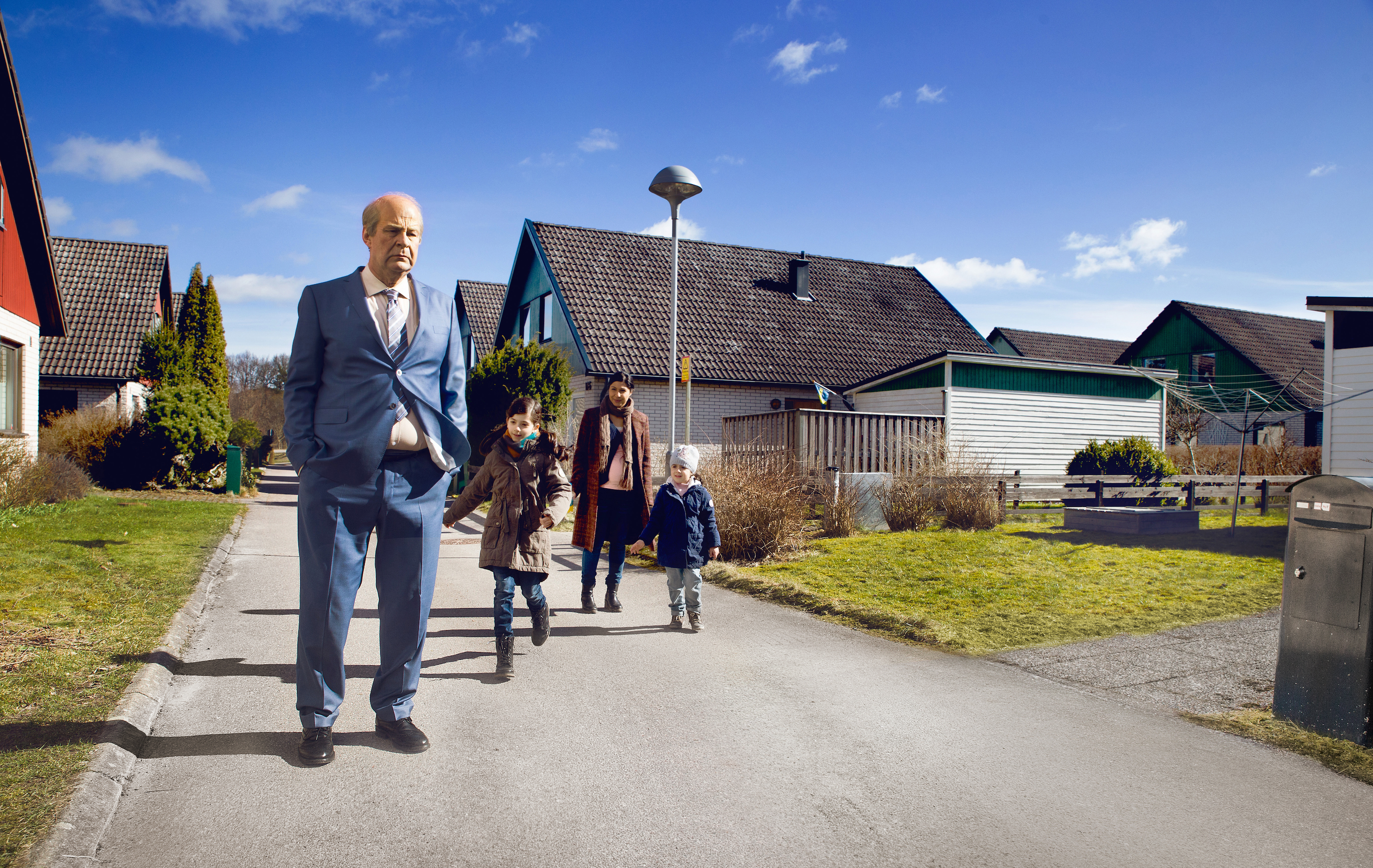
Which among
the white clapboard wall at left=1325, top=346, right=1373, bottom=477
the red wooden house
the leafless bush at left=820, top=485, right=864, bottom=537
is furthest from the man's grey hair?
the white clapboard wall at left=1325, top=346, right=1373, bottom=477

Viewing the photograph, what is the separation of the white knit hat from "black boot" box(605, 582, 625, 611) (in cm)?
125

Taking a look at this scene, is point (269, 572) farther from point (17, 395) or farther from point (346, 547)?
point (17, 395)

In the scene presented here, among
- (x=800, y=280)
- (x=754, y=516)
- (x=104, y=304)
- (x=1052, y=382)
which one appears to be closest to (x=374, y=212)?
(x=754, y=516)

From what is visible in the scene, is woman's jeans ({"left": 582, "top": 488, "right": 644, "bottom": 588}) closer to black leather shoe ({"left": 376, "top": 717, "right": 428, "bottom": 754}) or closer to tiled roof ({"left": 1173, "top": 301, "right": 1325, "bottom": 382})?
black leather shoe ({"left": 376, "top": 717, "right": 428, "bottom": 754})

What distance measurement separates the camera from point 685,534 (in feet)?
21.2

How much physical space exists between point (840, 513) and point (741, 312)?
1290cm

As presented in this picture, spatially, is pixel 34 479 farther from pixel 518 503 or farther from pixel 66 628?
pixel 518 503

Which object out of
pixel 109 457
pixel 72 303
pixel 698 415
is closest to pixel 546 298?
pixel 698 415

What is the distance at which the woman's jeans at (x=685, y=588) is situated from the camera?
6.54 metres

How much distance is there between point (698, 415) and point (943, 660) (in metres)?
16.1

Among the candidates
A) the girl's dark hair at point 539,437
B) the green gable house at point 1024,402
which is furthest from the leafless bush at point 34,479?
the green gable house at point 1024,402

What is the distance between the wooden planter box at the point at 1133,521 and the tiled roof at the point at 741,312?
32.8 feet

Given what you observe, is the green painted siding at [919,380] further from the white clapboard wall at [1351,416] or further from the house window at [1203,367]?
the house window at [1203,367]

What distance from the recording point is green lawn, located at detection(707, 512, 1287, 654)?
6727 millimetres
